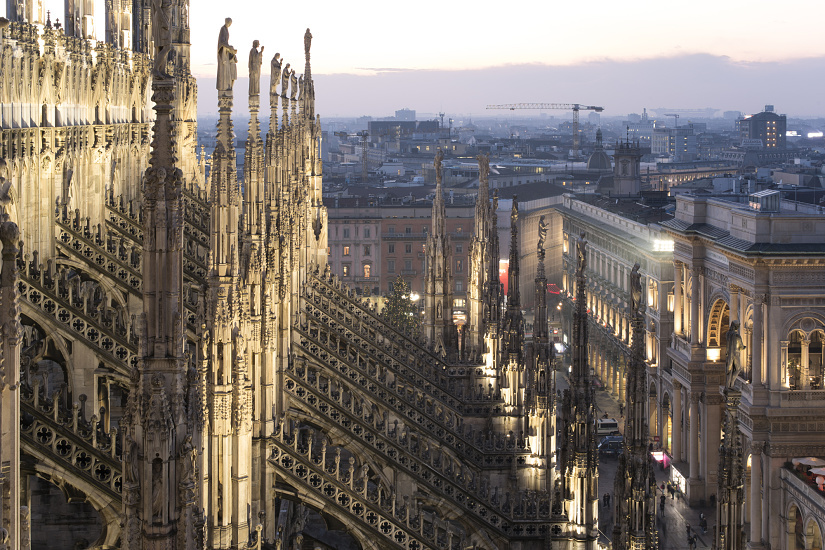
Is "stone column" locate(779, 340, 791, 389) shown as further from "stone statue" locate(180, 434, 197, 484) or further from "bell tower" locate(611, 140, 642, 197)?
"bell tower" locate(611, 140, 642, 197)

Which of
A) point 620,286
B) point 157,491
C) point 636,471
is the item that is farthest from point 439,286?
point 157,491

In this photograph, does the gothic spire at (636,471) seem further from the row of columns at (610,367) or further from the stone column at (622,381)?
the stone column at (622,381)

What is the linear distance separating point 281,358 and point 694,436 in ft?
106

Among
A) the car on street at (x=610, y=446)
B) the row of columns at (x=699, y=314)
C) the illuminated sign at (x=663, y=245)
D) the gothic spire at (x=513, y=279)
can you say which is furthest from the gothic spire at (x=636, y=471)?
the illuminated sign at (x=663, y=245)

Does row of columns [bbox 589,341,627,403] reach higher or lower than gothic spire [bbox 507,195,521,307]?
lower

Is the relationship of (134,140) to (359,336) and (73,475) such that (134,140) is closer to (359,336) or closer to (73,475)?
(359,336)

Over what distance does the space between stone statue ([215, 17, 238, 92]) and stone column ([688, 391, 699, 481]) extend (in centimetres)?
3765

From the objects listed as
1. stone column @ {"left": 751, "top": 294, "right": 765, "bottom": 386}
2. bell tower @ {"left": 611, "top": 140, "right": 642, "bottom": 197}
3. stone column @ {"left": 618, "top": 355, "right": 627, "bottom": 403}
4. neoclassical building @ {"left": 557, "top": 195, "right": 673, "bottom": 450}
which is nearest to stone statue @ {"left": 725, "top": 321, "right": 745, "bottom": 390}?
stone column @ {"left": 751, "top": 294, "right": 765, "bottom": 386}

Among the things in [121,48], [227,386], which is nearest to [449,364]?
[121,48]

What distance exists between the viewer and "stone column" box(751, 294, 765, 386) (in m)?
44.6

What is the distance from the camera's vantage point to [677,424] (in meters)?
55.7

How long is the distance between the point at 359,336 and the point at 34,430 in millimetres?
18160

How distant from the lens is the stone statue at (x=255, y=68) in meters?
24.1

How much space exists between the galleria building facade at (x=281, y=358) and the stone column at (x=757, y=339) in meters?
0.09
